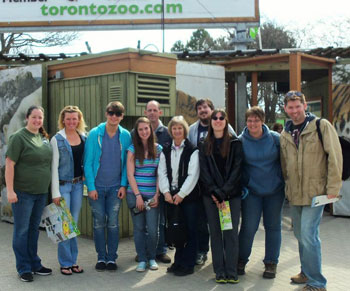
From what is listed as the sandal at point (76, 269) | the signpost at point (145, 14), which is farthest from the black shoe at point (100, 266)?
the signpost at point (145, 14)

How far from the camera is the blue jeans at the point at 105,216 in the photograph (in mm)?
4848

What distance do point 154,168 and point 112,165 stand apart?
1.55ft

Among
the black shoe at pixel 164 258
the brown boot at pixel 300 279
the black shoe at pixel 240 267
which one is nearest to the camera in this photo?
the brown boot at pixel 300 279

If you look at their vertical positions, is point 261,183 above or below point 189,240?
above

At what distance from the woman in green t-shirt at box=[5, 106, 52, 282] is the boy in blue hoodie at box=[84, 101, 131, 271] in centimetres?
47

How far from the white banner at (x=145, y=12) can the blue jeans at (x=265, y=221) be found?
1008 cm

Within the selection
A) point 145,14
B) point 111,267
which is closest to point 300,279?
point 111,267

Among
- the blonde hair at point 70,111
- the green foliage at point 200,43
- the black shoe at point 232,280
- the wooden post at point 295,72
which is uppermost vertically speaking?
the green foliage at point 200,43

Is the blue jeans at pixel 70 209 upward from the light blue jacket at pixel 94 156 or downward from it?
downward

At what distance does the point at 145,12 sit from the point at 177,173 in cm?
1005

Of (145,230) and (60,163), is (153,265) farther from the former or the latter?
(60,163)

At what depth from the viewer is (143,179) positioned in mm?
4840

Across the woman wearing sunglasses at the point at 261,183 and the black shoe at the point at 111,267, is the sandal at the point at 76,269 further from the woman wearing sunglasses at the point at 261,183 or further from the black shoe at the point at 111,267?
the woman wearing sunglasses at the point at 261,183

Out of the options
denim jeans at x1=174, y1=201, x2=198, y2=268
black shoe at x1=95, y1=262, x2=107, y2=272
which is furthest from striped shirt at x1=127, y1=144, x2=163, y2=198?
black shoe at x1=95, y1=262, x2=107, y2=272
